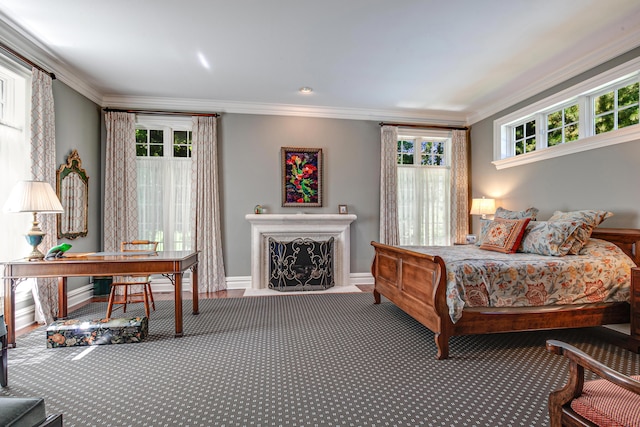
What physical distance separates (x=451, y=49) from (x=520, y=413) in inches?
128

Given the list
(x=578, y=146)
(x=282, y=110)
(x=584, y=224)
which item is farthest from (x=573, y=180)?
(x=282, y=110)

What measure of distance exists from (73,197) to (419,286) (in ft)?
13.9

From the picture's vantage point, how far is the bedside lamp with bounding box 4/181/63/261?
263 centimetres

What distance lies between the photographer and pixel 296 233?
16.1 ft

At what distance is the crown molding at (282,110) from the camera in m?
4.67

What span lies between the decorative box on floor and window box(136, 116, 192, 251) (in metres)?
2.07

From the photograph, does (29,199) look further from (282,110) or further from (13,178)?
(282,110)

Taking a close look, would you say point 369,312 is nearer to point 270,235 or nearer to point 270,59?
point 270,235

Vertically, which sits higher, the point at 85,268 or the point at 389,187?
the point at 389,187

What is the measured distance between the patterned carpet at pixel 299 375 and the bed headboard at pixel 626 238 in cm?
84

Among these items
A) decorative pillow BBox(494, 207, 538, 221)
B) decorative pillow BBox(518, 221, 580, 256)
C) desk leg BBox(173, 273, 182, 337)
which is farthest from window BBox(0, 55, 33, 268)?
decorative pillow BBox(494, 207, 538, 221)

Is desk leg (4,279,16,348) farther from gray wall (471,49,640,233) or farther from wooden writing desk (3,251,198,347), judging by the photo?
gray wall (471,49,640,233)

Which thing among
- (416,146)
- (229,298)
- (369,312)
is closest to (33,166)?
(229,298)

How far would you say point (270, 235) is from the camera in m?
4.87
